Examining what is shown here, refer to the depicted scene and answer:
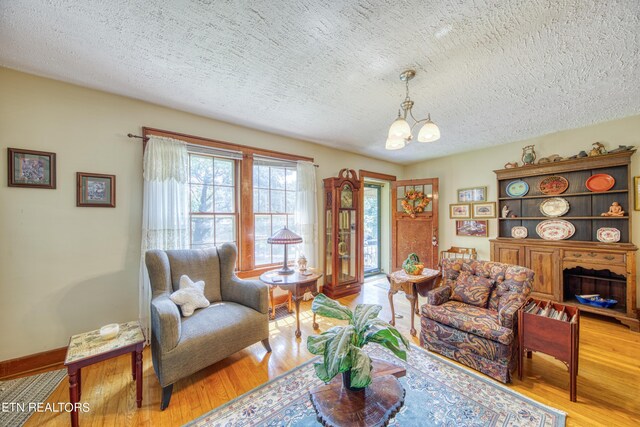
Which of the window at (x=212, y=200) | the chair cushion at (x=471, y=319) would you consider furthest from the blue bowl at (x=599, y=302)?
the window at (x=212, y=200)

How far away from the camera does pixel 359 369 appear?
1.10 metres

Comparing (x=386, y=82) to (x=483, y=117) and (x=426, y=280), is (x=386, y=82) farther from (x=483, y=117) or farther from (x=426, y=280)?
(x=426, y=280)

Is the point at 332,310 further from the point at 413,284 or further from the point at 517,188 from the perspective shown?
the point at 517,188

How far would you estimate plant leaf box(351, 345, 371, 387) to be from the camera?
1.08 metres

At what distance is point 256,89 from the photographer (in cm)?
226

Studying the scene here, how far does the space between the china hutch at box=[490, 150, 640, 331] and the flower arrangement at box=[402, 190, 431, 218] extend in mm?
1205

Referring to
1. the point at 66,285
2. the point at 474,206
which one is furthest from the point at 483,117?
the point at 66,285

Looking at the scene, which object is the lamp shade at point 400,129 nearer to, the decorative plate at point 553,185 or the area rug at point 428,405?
the area rug at point 428,405

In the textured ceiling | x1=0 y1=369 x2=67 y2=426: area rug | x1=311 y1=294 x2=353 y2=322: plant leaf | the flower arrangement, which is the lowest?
x1=0 y1=369 x2=67 y2=426: area rug

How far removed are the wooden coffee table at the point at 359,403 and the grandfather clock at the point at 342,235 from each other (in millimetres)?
2575

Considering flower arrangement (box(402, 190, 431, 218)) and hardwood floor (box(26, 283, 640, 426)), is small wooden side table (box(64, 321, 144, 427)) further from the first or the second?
flower arrangement (box(402, 190, 431, 218))

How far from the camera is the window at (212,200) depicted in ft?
9.56

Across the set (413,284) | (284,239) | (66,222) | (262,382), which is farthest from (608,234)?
(66,222)

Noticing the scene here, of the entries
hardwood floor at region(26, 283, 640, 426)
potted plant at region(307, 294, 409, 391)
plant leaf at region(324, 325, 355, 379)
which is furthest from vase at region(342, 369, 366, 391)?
hardwood floor at region(26, 283, 640, 426)
